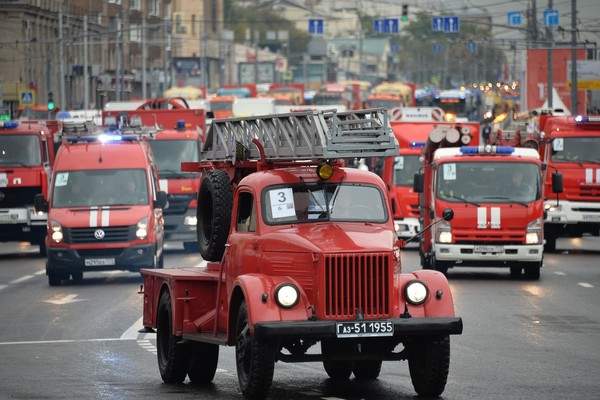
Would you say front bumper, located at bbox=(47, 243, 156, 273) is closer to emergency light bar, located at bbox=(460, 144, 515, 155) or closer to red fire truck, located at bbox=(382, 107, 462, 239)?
emergency light bar, located at bbox=(460, 144, 515, 155)

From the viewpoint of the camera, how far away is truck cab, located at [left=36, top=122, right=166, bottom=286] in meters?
27.8

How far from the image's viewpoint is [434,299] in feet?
43.0

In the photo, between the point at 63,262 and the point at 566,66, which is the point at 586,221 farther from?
the point at 566,66

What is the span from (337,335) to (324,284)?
45 cm

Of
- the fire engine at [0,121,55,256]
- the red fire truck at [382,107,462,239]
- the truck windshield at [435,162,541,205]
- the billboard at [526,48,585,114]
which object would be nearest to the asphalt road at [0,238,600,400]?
the truck windshield at [435,162,541,205]

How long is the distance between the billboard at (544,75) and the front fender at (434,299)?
69.4 meters

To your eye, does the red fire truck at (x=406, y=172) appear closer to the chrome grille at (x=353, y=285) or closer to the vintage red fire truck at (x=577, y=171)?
the vintage red fire truck at (x=577, y=171)

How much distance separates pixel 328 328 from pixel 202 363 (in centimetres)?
269

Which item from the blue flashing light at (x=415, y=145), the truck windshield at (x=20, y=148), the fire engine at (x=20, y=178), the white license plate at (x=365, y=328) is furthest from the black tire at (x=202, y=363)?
the blue flashing light at (x=415, y=145)

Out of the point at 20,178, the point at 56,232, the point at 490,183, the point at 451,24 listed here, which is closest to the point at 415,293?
the point at 490,183

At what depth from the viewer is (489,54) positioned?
17388 cm

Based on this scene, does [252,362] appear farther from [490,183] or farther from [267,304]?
[490,183]

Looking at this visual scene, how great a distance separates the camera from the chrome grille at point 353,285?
501 inches

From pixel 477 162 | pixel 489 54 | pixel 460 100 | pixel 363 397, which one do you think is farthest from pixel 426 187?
pixel 489 54
